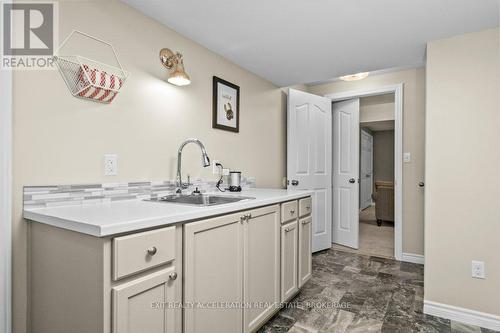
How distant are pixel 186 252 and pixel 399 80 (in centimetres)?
321

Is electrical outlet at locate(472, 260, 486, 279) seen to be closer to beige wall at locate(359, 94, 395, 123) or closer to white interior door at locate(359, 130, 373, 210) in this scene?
beige wall at locate(359, 94, 395, 123)

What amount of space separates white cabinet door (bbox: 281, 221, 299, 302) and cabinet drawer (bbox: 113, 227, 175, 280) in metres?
1.01

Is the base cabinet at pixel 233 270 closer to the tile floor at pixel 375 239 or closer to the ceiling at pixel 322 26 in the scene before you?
the ceiling at pixel 322 26

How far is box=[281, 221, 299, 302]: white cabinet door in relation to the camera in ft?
6.37

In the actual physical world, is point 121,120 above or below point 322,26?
below

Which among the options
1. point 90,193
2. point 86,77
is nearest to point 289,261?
point 90,193

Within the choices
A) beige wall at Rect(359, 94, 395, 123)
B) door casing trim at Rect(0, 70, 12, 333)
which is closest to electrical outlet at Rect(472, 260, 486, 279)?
door casing trim at Rect(0, 70, 12, 333)

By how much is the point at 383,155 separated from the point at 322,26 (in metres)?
7.27

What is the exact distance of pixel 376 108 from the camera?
4777 millimetres

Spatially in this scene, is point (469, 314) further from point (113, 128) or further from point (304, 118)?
point (113, 128)

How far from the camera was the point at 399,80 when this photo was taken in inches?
127

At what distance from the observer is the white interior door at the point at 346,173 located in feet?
11.8

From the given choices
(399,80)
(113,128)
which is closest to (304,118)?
(399,80)

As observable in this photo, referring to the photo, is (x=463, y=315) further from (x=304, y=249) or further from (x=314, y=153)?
(x=314, y=153)
